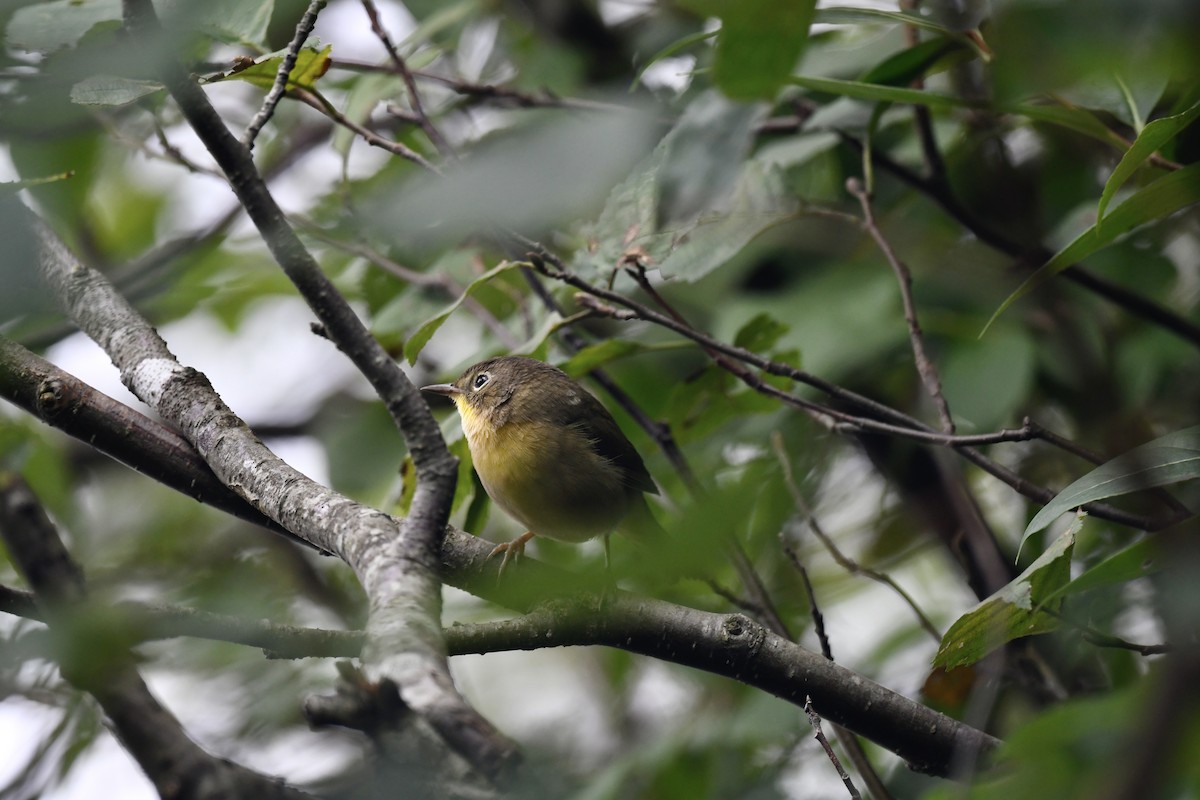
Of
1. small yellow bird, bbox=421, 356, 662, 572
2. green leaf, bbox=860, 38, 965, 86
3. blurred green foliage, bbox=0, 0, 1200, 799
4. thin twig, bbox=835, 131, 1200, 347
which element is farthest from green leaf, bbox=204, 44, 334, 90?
thin twig, bbox=835, 131, 1200, 347

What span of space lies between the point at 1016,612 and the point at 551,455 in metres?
2.02

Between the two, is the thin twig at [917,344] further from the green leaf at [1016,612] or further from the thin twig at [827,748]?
the thin twig at [827,748]

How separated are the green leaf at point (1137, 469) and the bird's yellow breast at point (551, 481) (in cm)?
191

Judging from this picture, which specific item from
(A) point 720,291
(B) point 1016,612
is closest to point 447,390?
(A) point 720,291

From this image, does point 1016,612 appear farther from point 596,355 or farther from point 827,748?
point 596,355

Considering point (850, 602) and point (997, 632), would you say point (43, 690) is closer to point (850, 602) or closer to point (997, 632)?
point (997, 632)

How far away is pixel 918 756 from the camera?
8.66 ft

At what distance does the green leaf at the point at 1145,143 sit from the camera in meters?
2.40

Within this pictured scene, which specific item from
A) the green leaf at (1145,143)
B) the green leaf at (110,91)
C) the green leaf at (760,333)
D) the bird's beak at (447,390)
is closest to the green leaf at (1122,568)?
the green leaf at (1145,143)

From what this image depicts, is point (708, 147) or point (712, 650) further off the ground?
point (708, 147)

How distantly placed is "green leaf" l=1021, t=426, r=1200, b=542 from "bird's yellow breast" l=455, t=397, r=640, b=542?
1913mm

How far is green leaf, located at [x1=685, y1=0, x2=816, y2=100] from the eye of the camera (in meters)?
1.28

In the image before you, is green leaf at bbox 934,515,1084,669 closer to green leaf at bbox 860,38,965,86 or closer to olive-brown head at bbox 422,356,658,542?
green leaf at bbox 860,38,965,86

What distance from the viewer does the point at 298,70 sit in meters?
2.97
